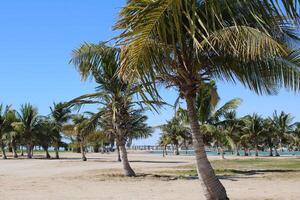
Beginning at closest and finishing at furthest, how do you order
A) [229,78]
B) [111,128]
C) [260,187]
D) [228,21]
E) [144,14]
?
[144,14] < [228,21] < [229,78] < [260,187] < [111,128]

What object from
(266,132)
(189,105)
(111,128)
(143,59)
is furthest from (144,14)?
(266,132)

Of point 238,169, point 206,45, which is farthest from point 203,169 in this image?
point 238,169

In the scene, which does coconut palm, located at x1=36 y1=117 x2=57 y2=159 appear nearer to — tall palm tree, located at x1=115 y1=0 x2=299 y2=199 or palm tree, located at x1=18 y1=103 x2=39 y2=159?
palm tree, located at x1=18 y1=103 x2=39 y2=159

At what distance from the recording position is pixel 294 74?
913 cm

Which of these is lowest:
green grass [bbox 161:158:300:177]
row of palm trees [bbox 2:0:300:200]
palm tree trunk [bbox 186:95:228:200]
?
green grass [bbox 161:158:300:177]

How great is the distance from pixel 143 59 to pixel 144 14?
30.0 inches

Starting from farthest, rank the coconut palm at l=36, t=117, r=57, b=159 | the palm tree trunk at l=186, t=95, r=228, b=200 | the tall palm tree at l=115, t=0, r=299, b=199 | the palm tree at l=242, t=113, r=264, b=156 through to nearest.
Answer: the palm tree at l=242, t=113, r=264, b=156 < the coconut palm at l=36, t=117, r=57, b=159 < the palm tree trunk at l=186, t=95, r=228, b=200 < the tall palm tree at l=115, t=0, r=299, b=199

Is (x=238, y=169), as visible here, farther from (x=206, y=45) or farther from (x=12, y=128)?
(x=12, y=128)

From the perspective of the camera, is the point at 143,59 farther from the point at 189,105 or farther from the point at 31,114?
the point at 31,114

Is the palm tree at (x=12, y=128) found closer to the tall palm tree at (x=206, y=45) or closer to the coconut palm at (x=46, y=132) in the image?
the coconut palm at (x=46, y=132)

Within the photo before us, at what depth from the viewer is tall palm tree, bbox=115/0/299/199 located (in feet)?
21.9

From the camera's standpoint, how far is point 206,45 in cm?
916

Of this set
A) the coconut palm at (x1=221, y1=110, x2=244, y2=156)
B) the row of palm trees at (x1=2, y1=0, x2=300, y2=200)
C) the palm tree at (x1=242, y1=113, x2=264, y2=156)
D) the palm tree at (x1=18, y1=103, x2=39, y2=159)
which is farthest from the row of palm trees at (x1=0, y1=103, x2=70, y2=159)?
the row of palm trees at (x1=2, y1=0, x2=300, y2=200)

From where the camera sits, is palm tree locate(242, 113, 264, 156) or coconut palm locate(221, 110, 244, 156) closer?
coconut palm locate(221, 110, 244, 156)
